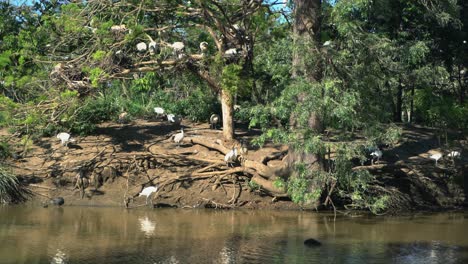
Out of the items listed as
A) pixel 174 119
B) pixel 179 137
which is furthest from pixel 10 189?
pixel 174 119

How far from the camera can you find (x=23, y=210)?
15898 millimetres

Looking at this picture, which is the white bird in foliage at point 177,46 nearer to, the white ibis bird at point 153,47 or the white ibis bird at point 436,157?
the white ibis bird at point 153,47

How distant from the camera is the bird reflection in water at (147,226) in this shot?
12.9 m

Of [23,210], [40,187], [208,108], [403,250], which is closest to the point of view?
[403,250]

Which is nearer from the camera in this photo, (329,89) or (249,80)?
(329,89)

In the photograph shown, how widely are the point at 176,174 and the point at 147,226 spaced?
348 centimetres

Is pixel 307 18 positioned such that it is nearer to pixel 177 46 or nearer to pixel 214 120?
pixel 177 46

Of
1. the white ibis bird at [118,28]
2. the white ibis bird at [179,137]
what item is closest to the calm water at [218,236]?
the white ibis bird at [179,137]

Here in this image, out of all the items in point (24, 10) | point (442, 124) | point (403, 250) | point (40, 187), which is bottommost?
point (403, 250)

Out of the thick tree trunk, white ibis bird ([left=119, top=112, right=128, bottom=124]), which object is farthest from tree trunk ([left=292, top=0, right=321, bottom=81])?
white ibis bird ([left=119, top=112, right=128, bottom=124])

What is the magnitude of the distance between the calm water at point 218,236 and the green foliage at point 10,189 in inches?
26.7

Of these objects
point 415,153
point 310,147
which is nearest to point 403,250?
point 310,147

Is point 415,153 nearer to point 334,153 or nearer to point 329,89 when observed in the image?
point 334,153

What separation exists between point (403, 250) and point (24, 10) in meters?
12.0
